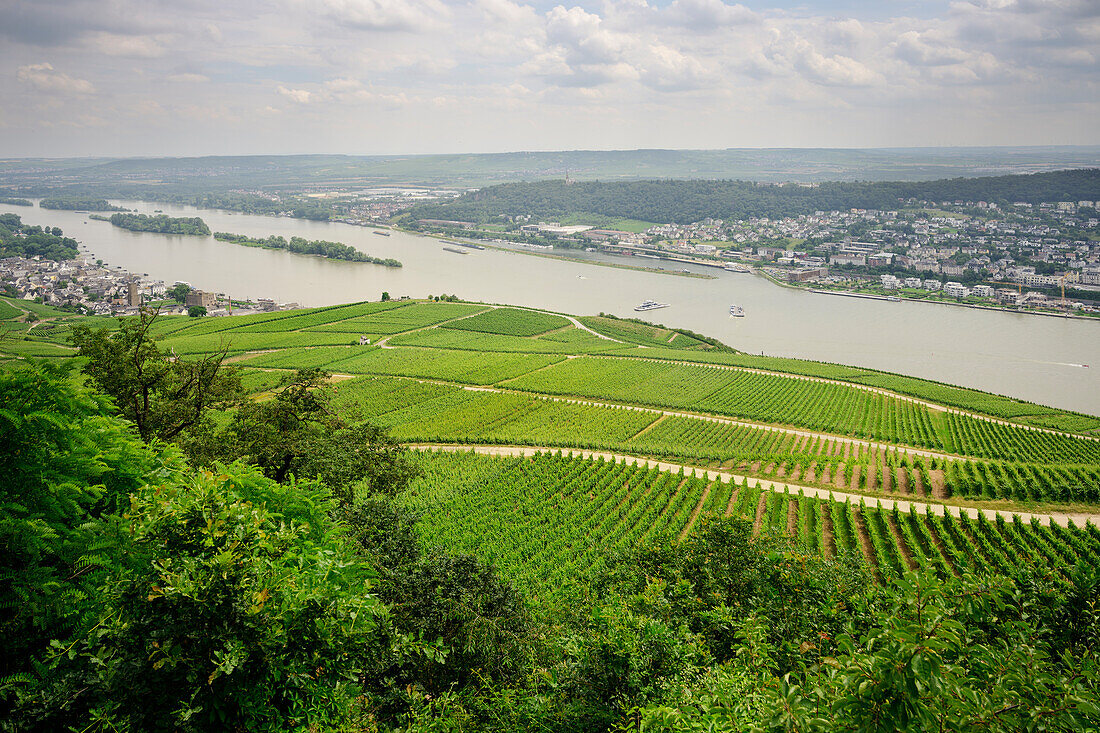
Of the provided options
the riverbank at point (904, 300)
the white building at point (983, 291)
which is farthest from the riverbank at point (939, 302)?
the white building at point (983, 291)

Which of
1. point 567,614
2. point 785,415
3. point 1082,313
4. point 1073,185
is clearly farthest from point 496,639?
point 1073,185

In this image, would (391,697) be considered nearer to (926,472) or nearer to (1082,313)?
(926,472)

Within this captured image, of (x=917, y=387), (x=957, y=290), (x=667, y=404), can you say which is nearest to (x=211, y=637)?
(x=667, y=404)

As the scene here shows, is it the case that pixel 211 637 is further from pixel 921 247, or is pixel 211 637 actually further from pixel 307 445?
pixel 921 247

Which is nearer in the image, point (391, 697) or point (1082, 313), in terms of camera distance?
point (391, 697)

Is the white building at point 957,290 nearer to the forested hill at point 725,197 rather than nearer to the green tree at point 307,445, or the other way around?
the forested hill at point 725,197

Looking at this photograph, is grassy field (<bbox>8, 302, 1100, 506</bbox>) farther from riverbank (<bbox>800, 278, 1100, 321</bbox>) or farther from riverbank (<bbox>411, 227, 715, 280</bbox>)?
riverbank (<bbox>411, 227, 715, 280</bbox>)

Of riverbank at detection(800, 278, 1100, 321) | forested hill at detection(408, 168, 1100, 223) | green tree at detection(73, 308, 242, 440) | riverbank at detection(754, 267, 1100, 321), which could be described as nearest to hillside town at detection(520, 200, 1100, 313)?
riverbank at detection(754, 267, 1100, 321)
